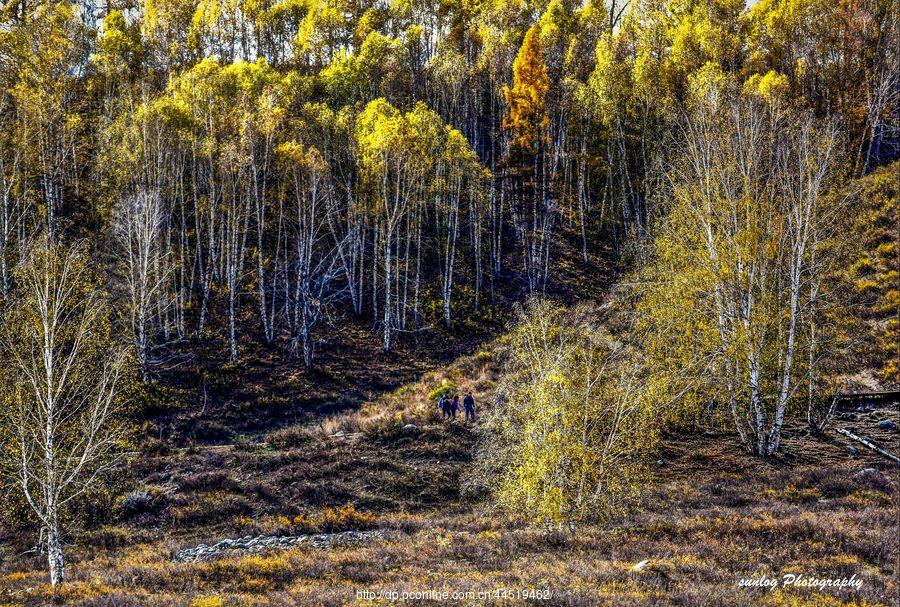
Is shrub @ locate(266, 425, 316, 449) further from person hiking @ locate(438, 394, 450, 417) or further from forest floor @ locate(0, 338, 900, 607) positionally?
person hiking @ locate(438, 394, 450, 417)

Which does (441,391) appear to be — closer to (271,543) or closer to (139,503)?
(271,543)

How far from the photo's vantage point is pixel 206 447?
20.9m

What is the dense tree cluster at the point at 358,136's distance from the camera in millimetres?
28719

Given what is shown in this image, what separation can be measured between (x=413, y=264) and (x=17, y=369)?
26602 mm

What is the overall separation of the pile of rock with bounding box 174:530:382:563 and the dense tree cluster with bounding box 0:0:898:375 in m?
13.4

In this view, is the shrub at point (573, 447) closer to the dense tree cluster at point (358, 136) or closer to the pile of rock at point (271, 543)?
the pile of rock at point (271, 543)

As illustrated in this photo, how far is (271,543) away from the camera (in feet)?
46.6

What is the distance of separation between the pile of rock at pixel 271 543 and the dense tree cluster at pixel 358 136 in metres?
13.4

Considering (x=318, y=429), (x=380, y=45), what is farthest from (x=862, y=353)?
(x=380, y=45)

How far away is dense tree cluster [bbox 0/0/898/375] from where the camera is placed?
94.2 ft

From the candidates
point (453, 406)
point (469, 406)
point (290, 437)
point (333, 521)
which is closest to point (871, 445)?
point (469, 406)

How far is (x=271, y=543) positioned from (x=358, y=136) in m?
24.8

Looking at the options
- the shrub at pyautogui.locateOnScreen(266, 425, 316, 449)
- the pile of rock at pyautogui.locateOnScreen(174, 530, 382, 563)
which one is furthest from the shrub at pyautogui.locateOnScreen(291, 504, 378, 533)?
the shrub at pyautogui.locateOnScreen(266, 425, 316, 449)

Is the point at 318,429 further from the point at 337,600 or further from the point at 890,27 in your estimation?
the point at 890,27
